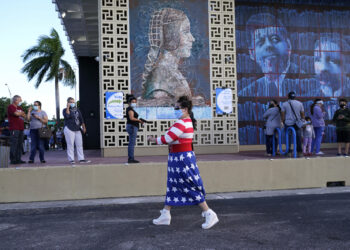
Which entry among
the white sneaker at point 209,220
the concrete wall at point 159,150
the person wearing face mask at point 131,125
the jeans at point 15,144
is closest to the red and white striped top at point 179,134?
the white sneaker at point 209,220

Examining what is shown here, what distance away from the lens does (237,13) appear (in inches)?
572

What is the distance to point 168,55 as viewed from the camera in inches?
502

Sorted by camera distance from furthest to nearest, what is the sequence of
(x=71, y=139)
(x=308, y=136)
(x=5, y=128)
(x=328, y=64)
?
(x=328, y=64), (x=5, y=128), (x=308, y=136), (x=71, y=139)

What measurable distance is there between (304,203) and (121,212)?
3.40 meters

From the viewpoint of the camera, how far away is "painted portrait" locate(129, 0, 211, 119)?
12.5 metres

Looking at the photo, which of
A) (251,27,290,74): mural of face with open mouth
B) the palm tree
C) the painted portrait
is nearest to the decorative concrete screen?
the painted portrait

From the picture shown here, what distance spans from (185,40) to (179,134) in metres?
8.31

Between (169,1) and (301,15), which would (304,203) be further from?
(301,15)

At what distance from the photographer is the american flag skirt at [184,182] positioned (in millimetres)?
5188

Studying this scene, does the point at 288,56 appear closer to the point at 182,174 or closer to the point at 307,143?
the point at 307,143

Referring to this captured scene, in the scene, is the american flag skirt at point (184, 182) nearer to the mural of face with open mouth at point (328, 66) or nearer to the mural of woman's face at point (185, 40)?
the mural of woman's face at point (185, 40)

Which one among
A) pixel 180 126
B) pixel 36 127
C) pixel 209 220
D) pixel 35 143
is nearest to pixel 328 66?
pixel 36 127

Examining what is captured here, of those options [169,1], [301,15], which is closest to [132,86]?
[169,1]

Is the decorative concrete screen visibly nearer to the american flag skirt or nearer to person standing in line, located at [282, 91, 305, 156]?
person standing in line, located at [282, 91, 305, 156]
